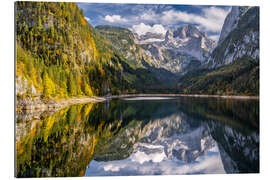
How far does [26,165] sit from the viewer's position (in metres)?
7.49

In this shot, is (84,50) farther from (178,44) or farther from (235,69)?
(235,69)

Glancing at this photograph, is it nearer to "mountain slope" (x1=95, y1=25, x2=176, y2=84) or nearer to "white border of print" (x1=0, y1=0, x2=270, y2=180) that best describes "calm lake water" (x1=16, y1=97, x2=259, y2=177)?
"white border of print" (x1=0, y1=0, x2=270, y2=180)

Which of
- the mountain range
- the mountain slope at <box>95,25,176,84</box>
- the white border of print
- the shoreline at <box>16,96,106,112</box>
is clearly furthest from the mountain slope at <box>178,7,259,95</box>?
the shoreline at <box>16,96,106,112</box>

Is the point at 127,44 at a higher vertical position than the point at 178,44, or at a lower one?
lower

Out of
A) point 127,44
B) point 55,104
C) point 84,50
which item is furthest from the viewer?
point 84,50

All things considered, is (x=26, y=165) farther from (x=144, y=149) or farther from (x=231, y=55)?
(x=231, y=55)

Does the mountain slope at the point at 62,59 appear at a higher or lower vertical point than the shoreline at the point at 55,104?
higher

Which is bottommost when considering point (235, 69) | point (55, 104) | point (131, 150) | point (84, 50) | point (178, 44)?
point (131, 150)

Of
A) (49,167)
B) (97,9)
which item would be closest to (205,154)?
(49,167)

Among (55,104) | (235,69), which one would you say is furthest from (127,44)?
(235,69)

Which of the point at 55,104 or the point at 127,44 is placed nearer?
the point at 55,104

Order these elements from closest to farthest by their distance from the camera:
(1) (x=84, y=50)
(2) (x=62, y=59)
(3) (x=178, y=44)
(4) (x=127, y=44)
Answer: (4) (x=127, y=44), (2) (x=62, y=59), (1) (x=84, y=50), (3) (x=178, y=44)

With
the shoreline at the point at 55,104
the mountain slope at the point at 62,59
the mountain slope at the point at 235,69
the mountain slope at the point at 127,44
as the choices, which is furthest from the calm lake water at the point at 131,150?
the mountain slope at the point at 127,44
